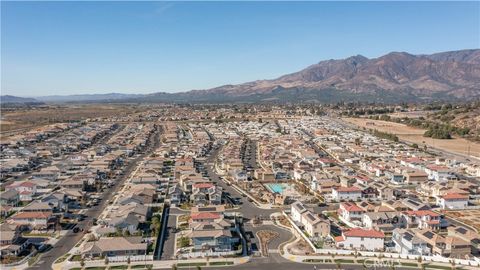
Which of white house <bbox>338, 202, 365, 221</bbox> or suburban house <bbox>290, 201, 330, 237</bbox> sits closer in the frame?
suburban house <bbox>290, 201, 330, 237</bbox>

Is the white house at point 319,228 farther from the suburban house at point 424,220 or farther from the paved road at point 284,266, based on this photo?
the suburban house at point 424,220

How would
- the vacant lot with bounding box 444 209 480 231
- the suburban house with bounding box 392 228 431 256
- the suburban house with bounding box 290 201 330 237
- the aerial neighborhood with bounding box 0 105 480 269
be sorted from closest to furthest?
the aerial neighborhood with bounding box 0 105 480 269
the suburban house with bounding box 392 228 431 256
the suburban house with bounding box 290 201 330 237
the vacant lot with bounding box 444 209 480 231

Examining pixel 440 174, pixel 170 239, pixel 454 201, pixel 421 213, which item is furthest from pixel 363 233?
pixel 440 174

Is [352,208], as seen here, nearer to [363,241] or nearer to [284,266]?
[363,241]

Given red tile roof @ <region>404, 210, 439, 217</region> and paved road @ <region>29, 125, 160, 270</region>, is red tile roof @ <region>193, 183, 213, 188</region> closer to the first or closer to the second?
paved road @ <region>29, 125, 160, 270</region>

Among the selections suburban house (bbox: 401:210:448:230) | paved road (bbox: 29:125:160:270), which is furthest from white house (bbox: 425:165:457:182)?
paved road (bbox: 29:125:160:270)

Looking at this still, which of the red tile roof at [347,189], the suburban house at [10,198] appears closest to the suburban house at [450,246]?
the red tile roof at [347,189]
